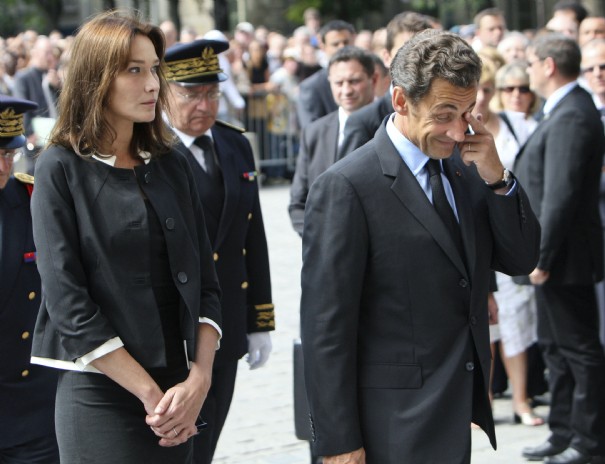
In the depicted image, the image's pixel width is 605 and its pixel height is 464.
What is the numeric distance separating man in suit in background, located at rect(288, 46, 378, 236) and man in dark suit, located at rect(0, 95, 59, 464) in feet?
6.84

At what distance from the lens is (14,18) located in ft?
160

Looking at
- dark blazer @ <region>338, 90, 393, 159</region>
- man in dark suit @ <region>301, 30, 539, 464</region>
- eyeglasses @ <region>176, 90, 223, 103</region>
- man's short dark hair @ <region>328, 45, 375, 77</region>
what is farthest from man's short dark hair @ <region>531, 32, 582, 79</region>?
man in dark suit @ <region>301, 30, 539, 464</region>

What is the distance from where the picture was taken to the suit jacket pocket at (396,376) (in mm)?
3182

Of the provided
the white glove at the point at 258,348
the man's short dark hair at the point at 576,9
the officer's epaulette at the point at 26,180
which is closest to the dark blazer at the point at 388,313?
the officer's epaulette at the point at 26,180

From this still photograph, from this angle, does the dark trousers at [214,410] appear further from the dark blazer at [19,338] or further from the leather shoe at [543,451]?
the leather shoe at [543,451]

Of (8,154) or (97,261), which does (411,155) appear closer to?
(97,261)

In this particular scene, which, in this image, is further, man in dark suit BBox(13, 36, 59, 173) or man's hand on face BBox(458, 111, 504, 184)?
man in dark suit BBox(13, 36, 59, 173)

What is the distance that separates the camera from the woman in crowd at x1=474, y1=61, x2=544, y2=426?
647cm

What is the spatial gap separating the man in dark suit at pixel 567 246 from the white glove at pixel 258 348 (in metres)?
1.62

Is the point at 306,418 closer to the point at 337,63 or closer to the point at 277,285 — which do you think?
the point at 337,63

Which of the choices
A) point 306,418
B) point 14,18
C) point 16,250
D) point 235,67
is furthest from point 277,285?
point 14,18

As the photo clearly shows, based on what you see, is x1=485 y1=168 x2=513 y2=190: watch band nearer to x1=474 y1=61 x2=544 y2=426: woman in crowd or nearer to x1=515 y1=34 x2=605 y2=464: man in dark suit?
x1=515 y1=34 x2=605 y2=464: man in dark suit

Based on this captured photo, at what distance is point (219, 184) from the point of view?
4.44 metres

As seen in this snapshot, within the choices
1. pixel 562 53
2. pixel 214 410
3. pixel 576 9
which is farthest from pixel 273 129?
pixel 214 410
